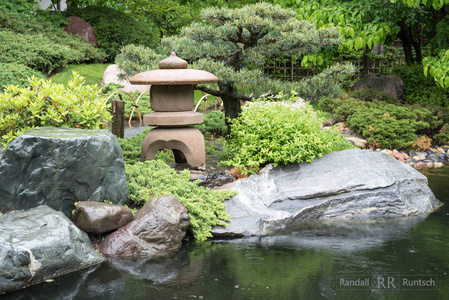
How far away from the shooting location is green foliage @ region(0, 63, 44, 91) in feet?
42.3

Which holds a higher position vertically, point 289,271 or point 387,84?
point 387,84

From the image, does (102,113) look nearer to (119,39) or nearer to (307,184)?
(307,184)

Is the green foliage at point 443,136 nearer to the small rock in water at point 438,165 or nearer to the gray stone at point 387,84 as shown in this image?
the small rock in water at point 438,165

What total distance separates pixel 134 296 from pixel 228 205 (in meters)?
2.40

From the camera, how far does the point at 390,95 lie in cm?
1370

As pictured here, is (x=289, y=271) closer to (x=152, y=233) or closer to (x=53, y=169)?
(x=152, y=233)

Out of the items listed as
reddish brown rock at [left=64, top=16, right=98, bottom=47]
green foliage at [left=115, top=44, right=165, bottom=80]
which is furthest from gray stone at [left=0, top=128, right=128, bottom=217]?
reddish brown rock at [left=64, top=16, right=98, bottom=47]

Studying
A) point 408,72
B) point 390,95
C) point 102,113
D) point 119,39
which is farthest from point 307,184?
point 119,39

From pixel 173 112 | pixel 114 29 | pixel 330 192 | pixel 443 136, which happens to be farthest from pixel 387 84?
pixel 114 29

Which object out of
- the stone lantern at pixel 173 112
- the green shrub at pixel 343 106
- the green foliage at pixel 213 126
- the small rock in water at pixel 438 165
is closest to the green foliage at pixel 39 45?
the green foliage at pixel 213 126

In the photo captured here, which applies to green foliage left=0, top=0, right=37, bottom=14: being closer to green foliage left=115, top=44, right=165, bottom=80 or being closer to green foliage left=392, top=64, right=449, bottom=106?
green foliage left=115, top=44, right=165, bottom=80

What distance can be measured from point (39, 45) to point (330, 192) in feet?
40.1

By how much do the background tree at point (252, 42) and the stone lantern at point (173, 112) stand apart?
25.0 inches

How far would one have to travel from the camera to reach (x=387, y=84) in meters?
14.0
